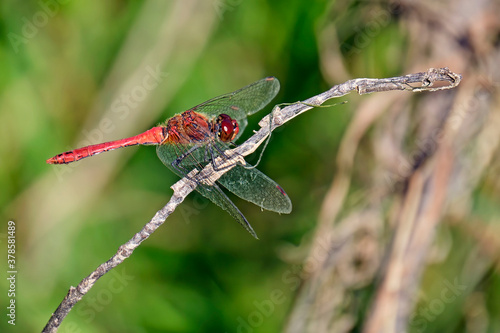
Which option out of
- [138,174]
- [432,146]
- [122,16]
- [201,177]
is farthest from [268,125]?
[122,16]

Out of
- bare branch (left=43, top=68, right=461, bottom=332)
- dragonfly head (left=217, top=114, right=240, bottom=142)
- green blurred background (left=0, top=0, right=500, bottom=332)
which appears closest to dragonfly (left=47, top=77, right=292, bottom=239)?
dragonfly head (left=217, top=114, right=240, bottom=142)

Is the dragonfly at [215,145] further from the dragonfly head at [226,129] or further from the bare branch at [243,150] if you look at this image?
the bare branch at [243,150]

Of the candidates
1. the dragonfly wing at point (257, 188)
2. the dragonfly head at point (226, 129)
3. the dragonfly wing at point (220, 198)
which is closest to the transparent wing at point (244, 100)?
the dragonfly head at point (226, 129)

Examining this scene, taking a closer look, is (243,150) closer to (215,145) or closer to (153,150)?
(215,145)

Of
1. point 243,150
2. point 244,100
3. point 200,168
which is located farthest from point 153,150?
point 243,150

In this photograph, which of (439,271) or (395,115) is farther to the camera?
(439,271)

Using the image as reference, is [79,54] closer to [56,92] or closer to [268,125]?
[56,92]
